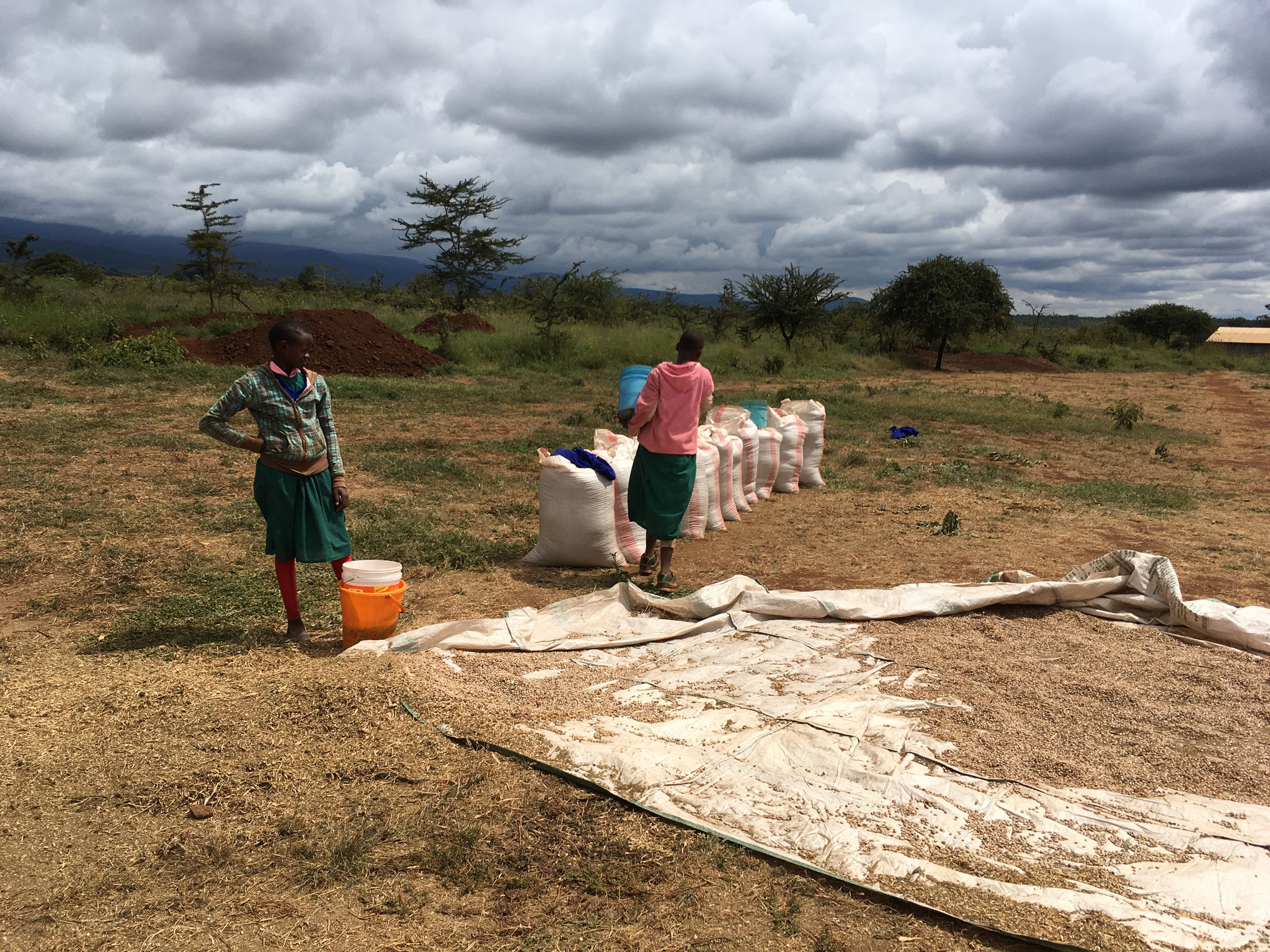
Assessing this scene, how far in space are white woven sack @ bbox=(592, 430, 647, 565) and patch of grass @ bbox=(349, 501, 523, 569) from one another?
26.0 inches

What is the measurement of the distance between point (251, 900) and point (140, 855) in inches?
15.2

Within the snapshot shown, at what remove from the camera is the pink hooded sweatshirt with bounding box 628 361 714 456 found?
4.56 meters

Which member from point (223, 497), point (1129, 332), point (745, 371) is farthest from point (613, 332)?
point (1129, 332)

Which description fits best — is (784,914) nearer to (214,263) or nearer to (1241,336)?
(214,263)

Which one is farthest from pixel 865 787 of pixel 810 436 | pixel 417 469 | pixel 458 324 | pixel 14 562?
pixel 458 324

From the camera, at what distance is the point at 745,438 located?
659 centimetres

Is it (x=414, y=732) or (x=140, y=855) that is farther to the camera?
(x=414, y=732)

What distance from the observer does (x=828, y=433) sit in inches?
414

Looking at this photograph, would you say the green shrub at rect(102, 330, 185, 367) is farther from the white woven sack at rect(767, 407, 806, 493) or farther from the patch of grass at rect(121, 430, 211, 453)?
the white woven sack at rect(767, 407, 806, 493)

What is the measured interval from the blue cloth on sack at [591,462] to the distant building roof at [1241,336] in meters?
47.5

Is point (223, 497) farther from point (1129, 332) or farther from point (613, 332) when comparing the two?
point (1129, 332)

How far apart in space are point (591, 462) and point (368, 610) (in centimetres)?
176

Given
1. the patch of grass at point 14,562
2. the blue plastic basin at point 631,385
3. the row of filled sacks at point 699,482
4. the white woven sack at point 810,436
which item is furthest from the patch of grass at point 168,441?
the white woven sack at point 810,436

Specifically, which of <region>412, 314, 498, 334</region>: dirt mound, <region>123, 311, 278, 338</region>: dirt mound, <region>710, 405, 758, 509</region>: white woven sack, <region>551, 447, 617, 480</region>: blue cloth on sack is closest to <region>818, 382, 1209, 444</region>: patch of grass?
<region>710, 405, 758, 509</region>: white woven sack
